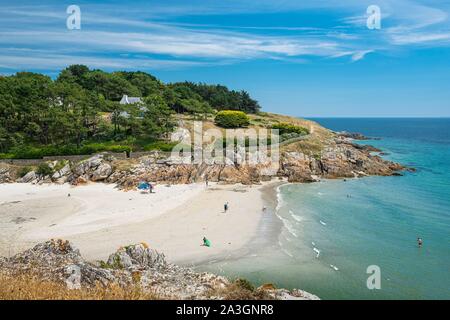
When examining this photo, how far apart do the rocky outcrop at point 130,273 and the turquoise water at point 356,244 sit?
3.34 metres

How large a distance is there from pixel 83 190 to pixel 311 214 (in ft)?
87.4

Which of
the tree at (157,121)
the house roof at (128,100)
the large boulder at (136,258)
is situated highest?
the house roof at (128,100)

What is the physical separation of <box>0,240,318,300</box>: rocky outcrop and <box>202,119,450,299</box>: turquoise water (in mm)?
3341

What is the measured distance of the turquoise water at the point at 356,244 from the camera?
2027 centimetres

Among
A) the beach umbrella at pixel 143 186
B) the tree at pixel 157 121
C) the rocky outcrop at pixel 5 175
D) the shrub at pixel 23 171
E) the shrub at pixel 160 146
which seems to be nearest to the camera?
the beach umbrella at pixel 143 186

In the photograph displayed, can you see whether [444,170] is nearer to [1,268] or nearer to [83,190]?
[83,190]

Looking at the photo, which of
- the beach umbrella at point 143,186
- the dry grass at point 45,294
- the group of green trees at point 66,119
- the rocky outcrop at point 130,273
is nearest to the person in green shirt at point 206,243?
the rocky outcrop at point 130,273

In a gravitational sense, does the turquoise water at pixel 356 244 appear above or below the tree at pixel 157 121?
below

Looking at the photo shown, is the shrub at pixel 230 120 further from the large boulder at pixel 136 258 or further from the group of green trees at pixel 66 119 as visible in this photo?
the large boulder at pixel 136 258

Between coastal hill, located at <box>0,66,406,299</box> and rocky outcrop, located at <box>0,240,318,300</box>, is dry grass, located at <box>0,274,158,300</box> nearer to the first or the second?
A: coastal hill, located at <box>0,66,406,299</box>

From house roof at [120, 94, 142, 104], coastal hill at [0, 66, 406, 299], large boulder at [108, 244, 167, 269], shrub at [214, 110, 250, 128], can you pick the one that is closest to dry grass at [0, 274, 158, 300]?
coastal hill at [0, 66, 406, 299]

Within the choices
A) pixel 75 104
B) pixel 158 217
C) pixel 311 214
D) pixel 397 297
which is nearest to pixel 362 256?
pixel 397 297

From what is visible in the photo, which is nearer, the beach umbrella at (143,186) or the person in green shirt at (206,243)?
the person in green shirt at (206,243)

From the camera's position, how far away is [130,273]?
57.9ft
